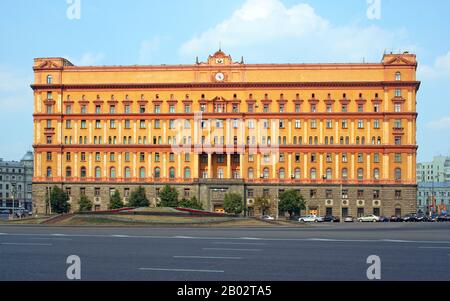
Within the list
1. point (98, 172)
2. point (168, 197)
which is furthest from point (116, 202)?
point (168, 197)

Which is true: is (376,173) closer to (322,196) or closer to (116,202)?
(322,196)

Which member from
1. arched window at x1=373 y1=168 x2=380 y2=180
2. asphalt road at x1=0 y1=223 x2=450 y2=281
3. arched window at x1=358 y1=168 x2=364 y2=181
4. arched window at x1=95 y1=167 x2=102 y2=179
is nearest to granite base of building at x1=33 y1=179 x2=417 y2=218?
arched window at x1=358 y1=168 x2=364 y2=181

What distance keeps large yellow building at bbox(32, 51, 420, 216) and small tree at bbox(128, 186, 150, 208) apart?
9.69ft

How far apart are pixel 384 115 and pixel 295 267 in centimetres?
7971

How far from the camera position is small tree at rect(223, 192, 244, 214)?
91688 mm

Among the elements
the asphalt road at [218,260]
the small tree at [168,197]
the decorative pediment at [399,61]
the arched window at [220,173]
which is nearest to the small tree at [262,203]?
→ the arched window at [220,173]

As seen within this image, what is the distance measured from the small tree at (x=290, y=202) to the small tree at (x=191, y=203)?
12088mm

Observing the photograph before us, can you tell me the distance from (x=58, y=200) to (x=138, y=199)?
12600 millimetres

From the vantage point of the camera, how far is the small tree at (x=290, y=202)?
91438 mm

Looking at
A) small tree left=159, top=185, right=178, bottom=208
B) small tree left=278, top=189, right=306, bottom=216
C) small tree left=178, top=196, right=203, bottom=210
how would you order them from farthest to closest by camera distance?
1. small tree left=159, top=185, right=178, bottom=208
2. small tree left=278, top=189, right=306, bottom=216
3. small tree left=178, top=196, right=203, bottom=210

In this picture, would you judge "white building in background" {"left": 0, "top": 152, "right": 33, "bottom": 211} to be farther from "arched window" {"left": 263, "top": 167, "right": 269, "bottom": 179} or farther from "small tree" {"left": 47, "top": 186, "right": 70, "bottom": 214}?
"arched window" {"left": 263, "top": 167, "right": 269, "bottom": 179}

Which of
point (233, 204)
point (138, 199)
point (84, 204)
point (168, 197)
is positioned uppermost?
point (168, 197)

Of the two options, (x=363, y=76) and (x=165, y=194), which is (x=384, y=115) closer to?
(x=363, y=76)

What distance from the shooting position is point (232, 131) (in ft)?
320
